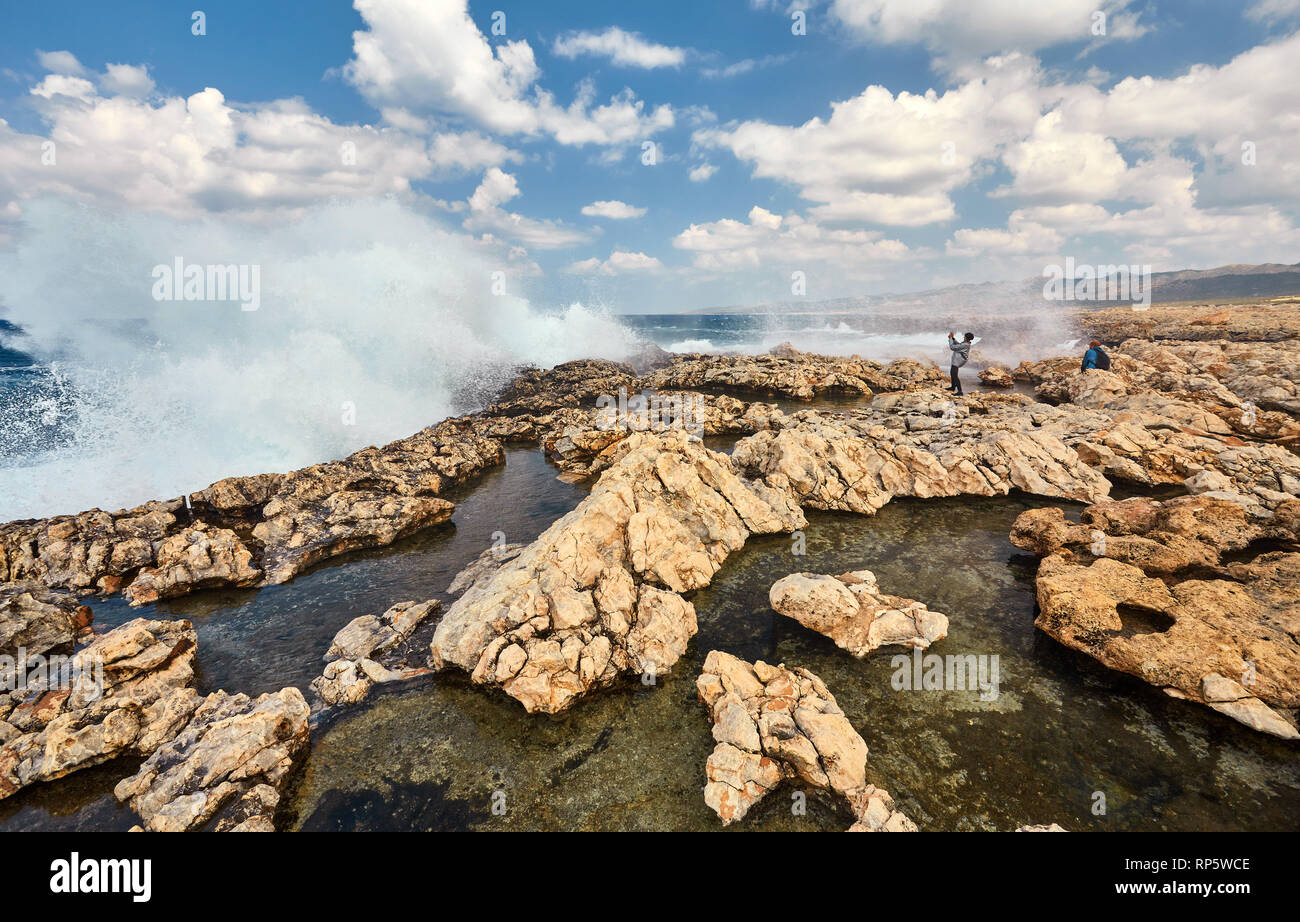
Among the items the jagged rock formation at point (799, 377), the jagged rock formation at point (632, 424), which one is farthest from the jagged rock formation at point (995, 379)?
the jagged rock formation at point (632, 424)

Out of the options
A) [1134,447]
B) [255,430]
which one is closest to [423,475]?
[255,430]

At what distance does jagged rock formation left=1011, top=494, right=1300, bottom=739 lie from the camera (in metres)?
7.20

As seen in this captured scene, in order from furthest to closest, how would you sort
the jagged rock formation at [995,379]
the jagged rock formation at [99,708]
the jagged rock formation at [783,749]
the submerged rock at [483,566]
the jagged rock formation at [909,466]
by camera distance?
the jagged rock formation at [995,379], the jagged rock formation at [909,466], the submerged rock at [483,566], the jagged rock formation at [99,708], the jagged rock formation at [783,749]

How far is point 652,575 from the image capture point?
11.1 meters

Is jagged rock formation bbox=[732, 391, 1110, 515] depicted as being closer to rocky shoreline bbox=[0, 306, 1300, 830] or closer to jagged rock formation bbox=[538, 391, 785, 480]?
rocky shoreline bbox=[0, 306, 1300, 830]

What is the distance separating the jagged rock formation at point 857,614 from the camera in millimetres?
8984

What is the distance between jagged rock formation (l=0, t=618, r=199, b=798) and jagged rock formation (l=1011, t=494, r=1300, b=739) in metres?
15.7

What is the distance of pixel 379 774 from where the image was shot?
691cm

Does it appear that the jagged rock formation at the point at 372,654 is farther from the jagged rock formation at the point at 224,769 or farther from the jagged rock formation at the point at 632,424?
the jagged rock formation at the point at 632,424

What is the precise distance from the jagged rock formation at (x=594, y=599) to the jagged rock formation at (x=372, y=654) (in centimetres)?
83

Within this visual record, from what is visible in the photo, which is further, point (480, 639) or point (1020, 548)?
point (1020, 548)

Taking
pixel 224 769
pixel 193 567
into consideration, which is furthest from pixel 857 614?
pixel 193 567
